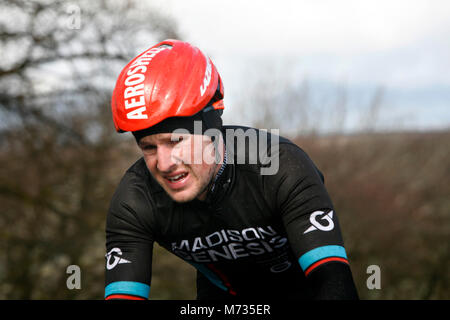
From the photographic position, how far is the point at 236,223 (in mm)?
3035

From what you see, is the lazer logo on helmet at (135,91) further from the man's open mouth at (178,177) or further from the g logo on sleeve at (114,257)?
the g logo on sleeve at (114,257)

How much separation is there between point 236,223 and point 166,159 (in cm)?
72

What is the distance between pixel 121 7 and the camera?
866cm

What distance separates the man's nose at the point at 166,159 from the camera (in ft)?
8.65

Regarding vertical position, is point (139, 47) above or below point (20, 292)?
above

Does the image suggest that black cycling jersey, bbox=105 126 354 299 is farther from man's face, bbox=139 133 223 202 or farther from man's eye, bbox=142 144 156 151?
man's eye, bbox=142 144 156 151

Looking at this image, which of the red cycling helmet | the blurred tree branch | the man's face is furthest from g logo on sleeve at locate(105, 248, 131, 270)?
the blurred tree branch

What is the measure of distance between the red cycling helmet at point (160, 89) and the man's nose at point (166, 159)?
170 mm

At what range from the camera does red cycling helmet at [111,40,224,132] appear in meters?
2.64

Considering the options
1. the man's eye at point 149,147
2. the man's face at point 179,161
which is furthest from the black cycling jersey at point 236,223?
the man's eye at point 149,147

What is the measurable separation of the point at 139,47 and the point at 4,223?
4.51 meters
